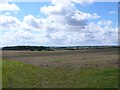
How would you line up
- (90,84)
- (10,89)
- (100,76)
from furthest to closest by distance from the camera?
(100,76), (90,84), (10,89)

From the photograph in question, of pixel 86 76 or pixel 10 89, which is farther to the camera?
pixel 86 76

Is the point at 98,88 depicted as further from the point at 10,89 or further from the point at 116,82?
the point at 10,89

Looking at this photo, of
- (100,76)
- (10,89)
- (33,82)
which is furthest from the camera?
(100,76)

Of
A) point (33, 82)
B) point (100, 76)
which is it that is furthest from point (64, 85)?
point (100, 76)

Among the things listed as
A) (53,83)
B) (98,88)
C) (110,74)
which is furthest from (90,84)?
(110,74)

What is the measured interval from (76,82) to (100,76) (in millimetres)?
3189

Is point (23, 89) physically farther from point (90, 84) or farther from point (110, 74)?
point (110, 74)

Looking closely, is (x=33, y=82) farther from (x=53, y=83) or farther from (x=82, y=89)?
(x=82, y=89)

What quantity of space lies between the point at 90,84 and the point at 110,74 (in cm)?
467

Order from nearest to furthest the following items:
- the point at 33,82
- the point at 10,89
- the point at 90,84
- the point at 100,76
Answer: the point at 10,89
the point at 90,84
the point at 33,82
the point at 100,76

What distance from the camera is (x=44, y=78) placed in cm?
2758

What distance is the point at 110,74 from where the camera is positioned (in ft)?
90.6

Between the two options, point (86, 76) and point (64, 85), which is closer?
point (64, 85)

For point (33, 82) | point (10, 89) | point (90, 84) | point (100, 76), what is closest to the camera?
point (10, 89)
